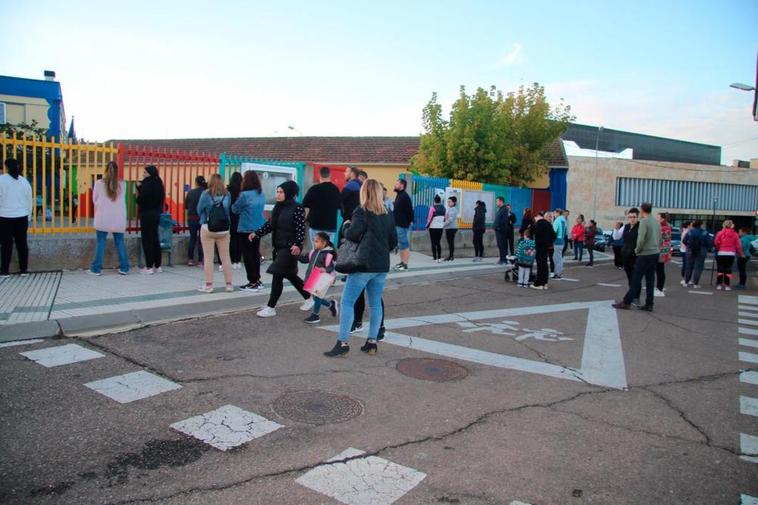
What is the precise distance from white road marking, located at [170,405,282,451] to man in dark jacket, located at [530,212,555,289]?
888cm

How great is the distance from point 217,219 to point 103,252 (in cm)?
282

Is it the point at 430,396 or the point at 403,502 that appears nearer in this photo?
the point at 403,502

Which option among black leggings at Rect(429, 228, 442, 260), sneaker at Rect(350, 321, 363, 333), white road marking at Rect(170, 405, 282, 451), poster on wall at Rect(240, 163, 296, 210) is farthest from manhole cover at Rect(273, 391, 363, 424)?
black leggings at Rect(429, 228, 442, 260)

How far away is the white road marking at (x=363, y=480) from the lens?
3.11 metres

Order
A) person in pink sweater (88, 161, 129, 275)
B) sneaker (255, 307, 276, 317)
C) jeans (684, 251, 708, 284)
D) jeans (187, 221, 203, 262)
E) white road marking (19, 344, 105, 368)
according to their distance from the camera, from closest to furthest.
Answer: white road marking (19, 344, 105, 368), sneaker (255, 307, 276, 317), person in pink sweater (88, 161, 129, 275), jeans (187, 221, 203, 262), jeans (684, 251, 708, 284)

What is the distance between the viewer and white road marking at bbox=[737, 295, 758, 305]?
456 inches

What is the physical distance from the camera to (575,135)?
41938mm

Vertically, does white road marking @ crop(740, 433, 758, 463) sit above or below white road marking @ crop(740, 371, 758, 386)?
above

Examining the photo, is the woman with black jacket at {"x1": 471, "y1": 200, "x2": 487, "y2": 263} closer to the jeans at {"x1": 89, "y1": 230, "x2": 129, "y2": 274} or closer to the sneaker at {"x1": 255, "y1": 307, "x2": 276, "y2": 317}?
the jeans at {"x1": 89, "y1": 230, "x2": 129, "y2": 274}

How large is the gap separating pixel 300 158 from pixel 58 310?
30091mm

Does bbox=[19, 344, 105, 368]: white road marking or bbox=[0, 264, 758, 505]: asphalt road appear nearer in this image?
bbox=[0, 264, 758, 505]: asphalt road

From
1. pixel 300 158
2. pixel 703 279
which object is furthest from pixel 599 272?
pixel 300 158

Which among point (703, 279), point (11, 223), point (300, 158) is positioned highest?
point (300, 158)

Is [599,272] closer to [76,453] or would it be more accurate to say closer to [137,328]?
[137,328]
